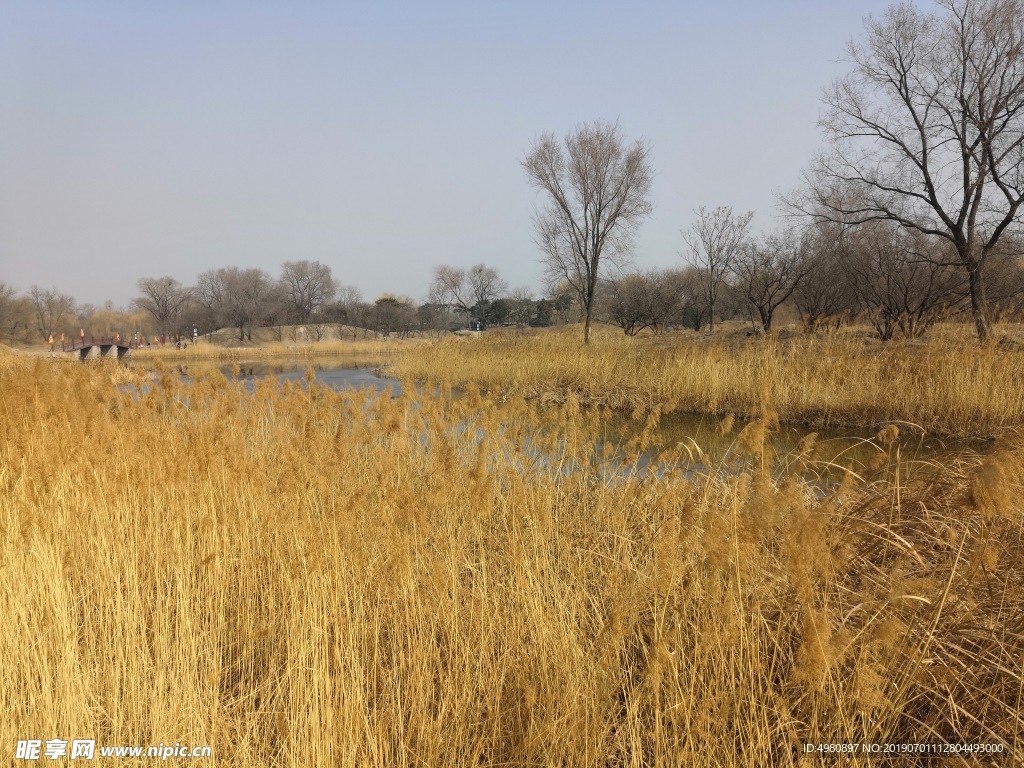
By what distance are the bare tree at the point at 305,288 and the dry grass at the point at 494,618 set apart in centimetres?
5856

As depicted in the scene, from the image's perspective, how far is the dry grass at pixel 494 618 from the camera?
154cm

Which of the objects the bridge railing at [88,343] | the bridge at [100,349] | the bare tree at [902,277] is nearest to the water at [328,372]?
the bridge at [100,349]

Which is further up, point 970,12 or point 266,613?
point 970,12

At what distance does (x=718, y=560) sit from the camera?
146 centimetres

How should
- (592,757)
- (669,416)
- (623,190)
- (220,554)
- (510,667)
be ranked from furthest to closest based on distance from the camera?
(623,190) < (669,416) < (220,554) < (510,667) < (592,757)

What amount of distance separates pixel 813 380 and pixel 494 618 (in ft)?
28.3

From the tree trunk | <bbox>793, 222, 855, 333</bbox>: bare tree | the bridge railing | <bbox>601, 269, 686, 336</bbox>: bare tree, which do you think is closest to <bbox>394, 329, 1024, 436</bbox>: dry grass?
the tree trunk

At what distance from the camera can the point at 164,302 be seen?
2008 inches

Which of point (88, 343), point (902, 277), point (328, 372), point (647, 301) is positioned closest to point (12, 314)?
point (88, 343)

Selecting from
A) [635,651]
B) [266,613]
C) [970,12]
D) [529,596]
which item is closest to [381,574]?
[266,613]

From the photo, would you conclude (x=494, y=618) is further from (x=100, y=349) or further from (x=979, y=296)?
(x=100, y=349)

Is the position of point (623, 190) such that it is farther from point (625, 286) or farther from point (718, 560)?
point (718, 560)

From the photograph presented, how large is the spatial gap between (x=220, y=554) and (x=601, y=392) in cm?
959

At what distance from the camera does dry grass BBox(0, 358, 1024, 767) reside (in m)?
1.54
